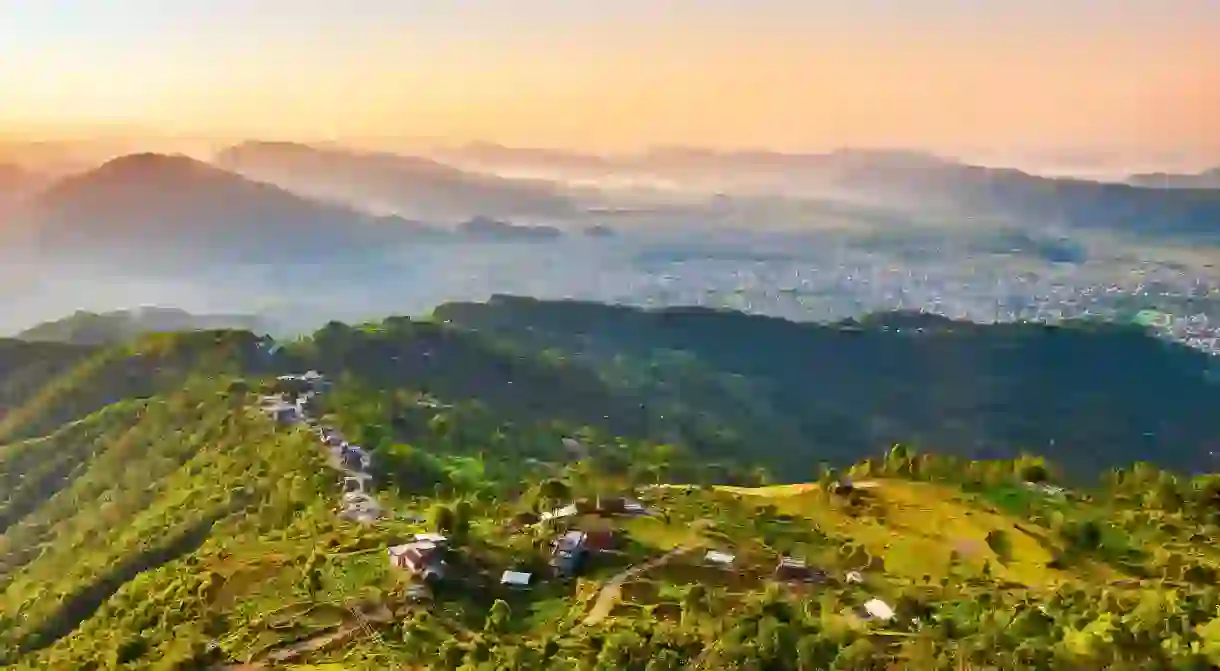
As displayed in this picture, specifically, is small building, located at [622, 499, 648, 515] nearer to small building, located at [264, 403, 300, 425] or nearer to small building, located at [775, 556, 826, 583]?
small building, located at [775, 556, 826, 583]

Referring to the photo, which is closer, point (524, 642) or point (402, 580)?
point (524, 642)

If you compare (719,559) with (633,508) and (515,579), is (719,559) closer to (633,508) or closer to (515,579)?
(633,508)

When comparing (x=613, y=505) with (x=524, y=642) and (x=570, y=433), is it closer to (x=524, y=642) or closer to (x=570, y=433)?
(x=524, y=642)

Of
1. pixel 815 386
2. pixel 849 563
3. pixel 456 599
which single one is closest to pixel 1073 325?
pixel 815 386

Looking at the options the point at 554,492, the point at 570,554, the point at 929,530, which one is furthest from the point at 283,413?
the point at 929,530

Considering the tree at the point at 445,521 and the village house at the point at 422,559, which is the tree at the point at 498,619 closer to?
the village house at the point at 422,559

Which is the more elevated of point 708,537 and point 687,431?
point 708,537

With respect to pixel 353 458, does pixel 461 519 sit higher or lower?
higher
